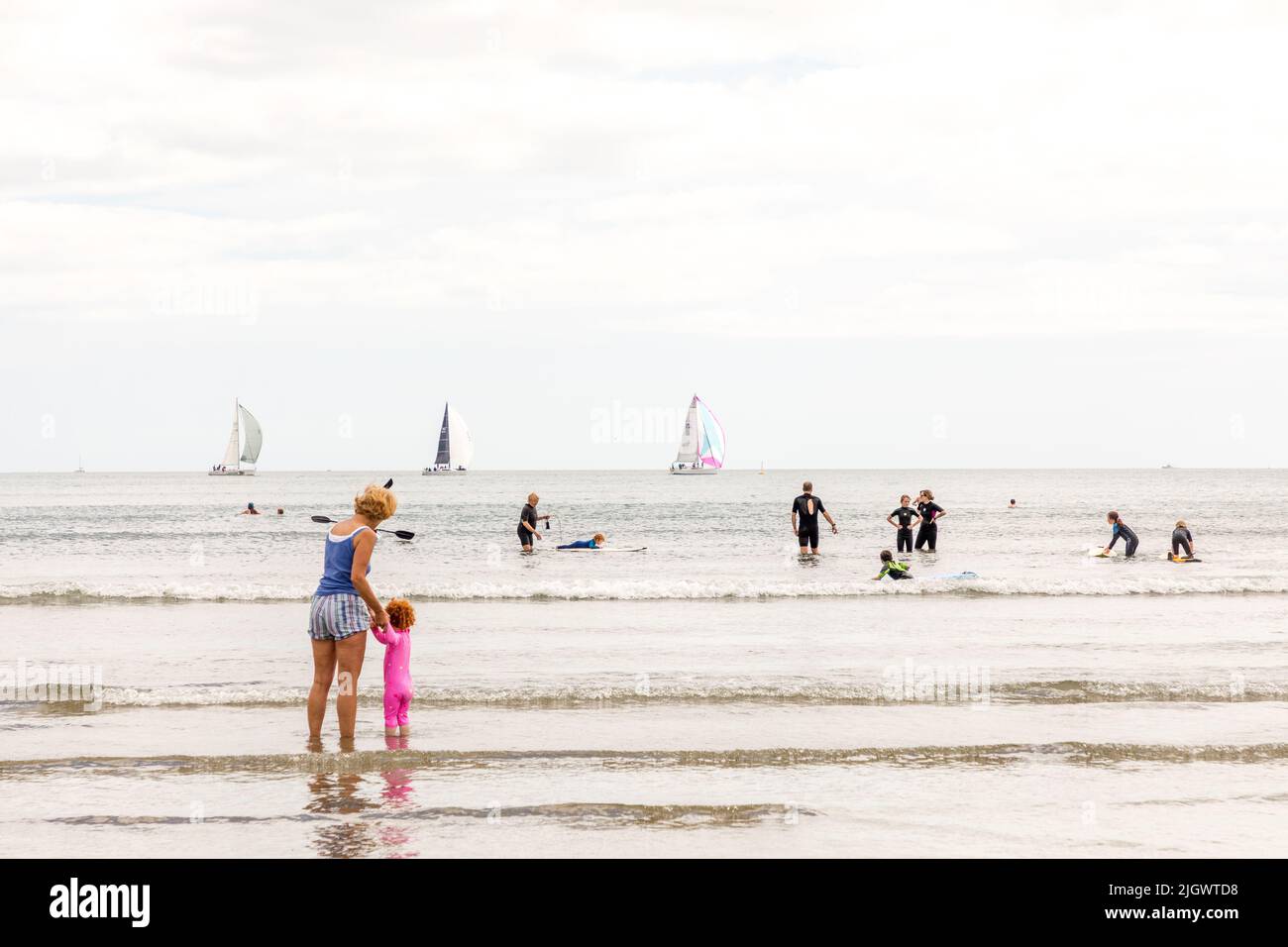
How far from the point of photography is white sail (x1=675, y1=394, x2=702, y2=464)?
11456 cm

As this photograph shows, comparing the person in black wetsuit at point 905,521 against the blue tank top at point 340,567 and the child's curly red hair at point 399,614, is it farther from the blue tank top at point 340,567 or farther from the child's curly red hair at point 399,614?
the blue tank top at point 340,567

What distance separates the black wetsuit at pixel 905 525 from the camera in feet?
94.2

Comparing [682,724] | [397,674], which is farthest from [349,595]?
[682,724]

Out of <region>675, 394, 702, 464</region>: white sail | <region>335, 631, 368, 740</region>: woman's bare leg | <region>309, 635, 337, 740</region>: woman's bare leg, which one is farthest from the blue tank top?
<region>675, 394, 702, 464</region>: white sail

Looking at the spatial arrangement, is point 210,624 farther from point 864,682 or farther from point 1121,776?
point 1121,776

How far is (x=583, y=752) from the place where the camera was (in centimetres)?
822

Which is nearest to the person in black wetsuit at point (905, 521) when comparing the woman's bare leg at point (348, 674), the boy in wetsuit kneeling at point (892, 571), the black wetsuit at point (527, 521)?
the boy in wetsuit kneeling at point (892, 571)

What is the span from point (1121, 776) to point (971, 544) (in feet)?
106

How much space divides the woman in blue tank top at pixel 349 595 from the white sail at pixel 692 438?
10527 cm

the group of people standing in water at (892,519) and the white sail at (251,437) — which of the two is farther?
the white sail at (251,437)

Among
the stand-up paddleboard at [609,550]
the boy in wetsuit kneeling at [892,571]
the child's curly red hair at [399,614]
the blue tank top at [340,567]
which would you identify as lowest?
the stand-up paddleboard at [609,550]

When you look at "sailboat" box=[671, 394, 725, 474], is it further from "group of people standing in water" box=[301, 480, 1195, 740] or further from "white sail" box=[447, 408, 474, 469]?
"group of people standing in water" box=[301, 480, 1195, 740]
